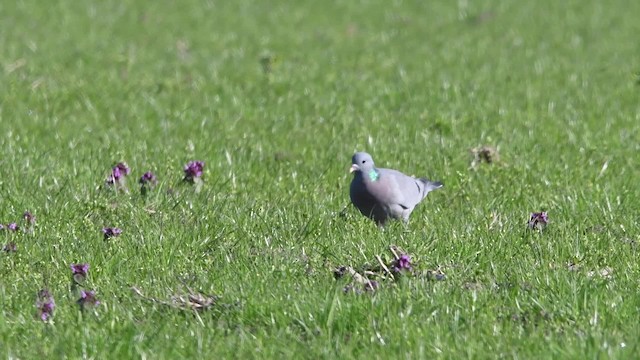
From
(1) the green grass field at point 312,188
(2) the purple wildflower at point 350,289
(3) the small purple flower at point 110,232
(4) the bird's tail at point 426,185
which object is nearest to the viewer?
(1) the green grass field at point 312,188

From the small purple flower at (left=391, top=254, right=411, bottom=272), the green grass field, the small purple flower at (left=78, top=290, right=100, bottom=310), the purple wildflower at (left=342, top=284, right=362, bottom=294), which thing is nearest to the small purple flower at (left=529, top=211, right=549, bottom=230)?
the green grass field

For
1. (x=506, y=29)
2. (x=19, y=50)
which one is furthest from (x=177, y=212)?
(x=506, y=29)

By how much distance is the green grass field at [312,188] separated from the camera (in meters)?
4.98

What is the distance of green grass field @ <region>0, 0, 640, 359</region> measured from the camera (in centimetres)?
498

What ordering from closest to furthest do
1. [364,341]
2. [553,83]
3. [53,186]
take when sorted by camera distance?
[364,341] → [53,186] → [553,83]

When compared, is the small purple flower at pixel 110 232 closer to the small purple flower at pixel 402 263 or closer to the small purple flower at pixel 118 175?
the small purple flower at pixel 118 175

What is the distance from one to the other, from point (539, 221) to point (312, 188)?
1787mm

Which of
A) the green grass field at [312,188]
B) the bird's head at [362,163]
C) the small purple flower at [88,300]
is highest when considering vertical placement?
the bird's head at [362,163]

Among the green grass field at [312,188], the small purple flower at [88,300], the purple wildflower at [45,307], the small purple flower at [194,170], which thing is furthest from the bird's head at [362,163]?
the purple wildflower at [45,307]

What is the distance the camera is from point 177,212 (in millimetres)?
6969

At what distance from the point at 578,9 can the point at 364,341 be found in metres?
14.7

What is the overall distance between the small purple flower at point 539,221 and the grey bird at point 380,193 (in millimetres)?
674

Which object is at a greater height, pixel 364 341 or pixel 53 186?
pixel 364 341

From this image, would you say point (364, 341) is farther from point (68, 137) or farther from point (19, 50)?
point (19, 50)
